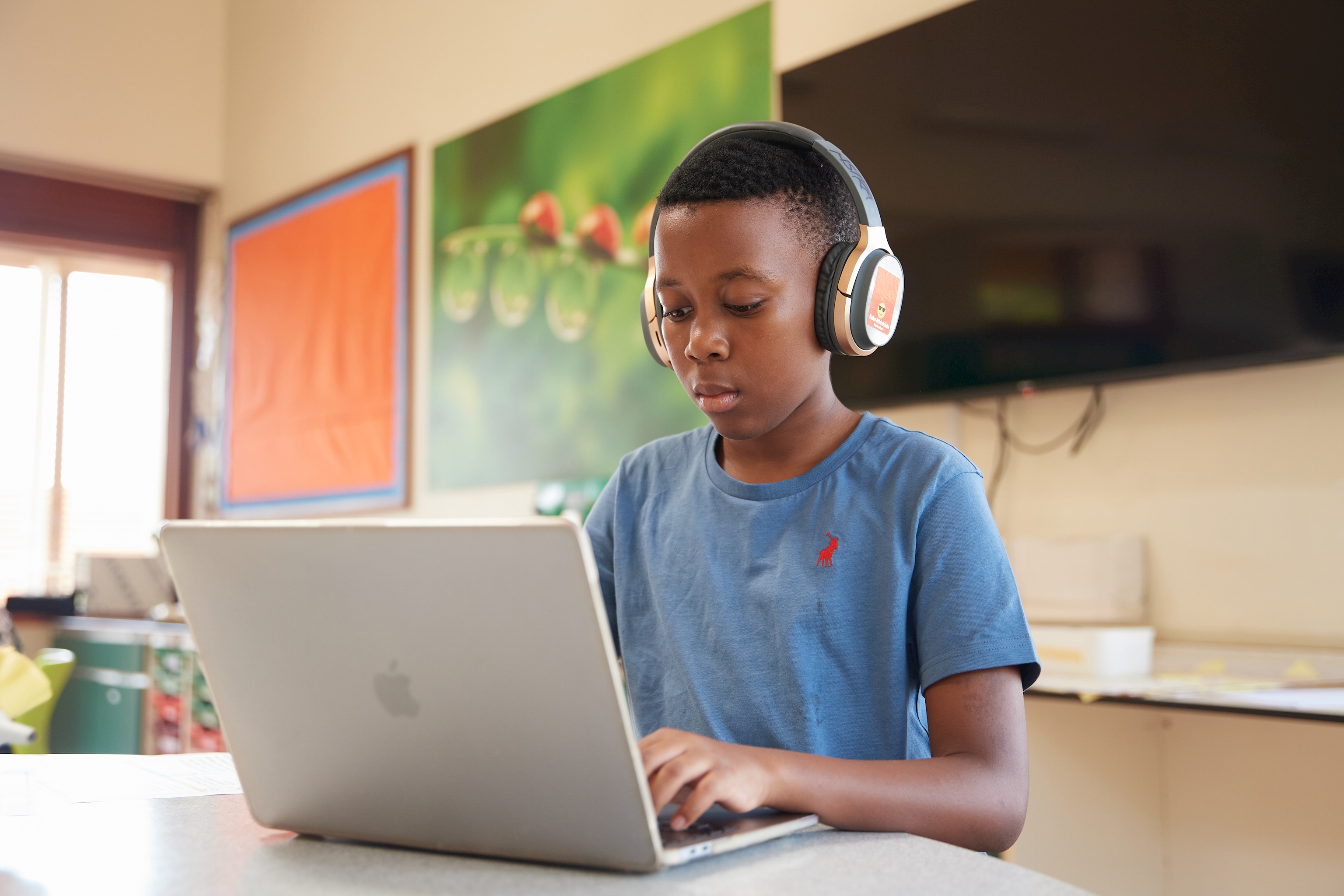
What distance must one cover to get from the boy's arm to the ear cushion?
296 mm

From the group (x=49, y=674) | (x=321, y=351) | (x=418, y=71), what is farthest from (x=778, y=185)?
(x=321, y=351)

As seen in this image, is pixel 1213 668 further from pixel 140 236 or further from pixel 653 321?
pixel 140 236

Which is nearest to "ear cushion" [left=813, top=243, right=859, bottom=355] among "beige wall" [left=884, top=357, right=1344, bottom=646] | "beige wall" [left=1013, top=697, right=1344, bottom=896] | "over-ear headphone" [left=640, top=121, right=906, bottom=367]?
"over-ear headphone" [left=640, top=121, right=906, bottom=367]

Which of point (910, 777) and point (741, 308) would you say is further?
point (741, 308)

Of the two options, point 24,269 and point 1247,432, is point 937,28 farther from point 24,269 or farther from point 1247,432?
point 24,269

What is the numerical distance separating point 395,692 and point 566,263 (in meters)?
2.50

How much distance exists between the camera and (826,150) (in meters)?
0.95

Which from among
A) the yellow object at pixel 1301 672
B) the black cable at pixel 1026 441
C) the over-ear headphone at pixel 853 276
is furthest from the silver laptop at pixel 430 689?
the black cable at pixel 1026 441

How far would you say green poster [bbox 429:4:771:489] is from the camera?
106 inches

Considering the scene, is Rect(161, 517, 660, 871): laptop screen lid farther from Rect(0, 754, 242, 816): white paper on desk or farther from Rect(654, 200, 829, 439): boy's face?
Rect(654, 200, 829, 439): boy's face

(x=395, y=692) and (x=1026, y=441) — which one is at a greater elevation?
(x=1026, y=441)

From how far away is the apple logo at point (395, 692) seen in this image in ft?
1.98

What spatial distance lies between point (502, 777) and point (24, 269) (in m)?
4.54

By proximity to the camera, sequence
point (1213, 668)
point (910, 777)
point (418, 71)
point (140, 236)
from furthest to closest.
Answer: point (140, 236)
point (418, 71)
point (1213, 668)
point (910, 777)
